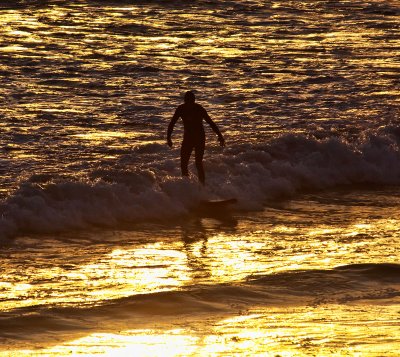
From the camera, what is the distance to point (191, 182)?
20.1 meters

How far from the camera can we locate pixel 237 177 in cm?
2092

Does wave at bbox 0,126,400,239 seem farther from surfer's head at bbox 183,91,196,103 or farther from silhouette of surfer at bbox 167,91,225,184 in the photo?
surfer's head at bbox 183,91,196,103

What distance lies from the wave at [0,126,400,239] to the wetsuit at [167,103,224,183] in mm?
675

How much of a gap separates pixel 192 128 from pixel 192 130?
3 centimetres

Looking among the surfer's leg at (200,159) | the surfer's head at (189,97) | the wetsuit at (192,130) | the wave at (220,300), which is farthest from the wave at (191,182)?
the wave at (220,300)

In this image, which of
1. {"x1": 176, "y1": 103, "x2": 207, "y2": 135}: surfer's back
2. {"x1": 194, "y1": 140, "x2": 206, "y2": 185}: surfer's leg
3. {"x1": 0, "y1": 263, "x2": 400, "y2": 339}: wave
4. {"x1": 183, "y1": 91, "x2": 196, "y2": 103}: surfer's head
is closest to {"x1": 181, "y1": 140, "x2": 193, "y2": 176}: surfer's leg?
{"x1": 194, "y1": 140, "x2": 206, "y2": 185}: surfer's leg

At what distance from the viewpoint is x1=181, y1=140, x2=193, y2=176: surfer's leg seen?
1927cm

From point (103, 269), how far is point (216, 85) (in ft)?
43.5

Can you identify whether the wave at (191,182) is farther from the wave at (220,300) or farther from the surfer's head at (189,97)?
the wave at (220,300)

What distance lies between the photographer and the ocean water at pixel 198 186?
42.1 ft

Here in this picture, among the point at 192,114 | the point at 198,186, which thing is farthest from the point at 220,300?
the point at 198,186

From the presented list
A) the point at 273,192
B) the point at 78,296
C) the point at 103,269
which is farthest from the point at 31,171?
the point at 78,296

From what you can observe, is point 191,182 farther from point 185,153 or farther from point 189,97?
point 189,97

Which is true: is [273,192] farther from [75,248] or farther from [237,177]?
[75,248]
